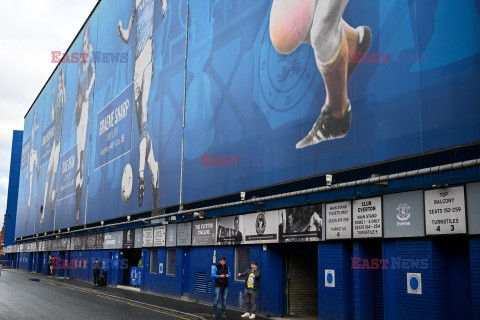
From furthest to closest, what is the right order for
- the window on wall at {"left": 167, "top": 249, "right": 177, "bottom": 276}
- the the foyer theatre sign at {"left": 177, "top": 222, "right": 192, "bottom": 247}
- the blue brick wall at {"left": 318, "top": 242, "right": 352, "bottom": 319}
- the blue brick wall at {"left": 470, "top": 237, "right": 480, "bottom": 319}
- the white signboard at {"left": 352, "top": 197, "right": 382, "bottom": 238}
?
the window on wall at {"left": 167, "top": 249, "right": 177, "bottom": 276} < the the foyer theatre sign at {"left": 177, "top": 222, "right": 192, "bottom": 247} < the blue brick wall at {"left": 318, "top": 242, "right": 352, "bottom": 319} < the white signboard at {"left": 352, "top": 197, "right": 382, "bottom": 238} < the blue brick wall at {"left": 470, "top": 237, "right": 480, "bottom": 319}

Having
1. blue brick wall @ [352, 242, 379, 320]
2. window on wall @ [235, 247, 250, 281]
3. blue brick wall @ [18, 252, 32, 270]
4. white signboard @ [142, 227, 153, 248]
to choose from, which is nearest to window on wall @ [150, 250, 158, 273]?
white signboard @ [142, 227, 153, 248]

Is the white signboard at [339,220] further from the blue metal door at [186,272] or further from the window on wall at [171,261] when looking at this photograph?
the window on wall at [171,261]

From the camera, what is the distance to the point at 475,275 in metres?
11.2

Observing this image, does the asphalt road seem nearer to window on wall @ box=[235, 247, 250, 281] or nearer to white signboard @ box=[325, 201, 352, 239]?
window on wall @ box=[235, 247, 250, 281]

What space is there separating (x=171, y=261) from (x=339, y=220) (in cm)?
1353

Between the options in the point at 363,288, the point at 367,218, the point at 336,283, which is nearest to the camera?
the point at 367,218

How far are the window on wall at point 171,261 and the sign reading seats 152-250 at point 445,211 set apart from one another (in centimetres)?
1630

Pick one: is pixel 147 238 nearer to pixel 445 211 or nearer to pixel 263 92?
pixel 263 92

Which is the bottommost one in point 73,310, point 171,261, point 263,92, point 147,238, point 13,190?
point 73,310

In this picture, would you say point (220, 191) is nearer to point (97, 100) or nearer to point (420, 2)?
point (420, 2)
